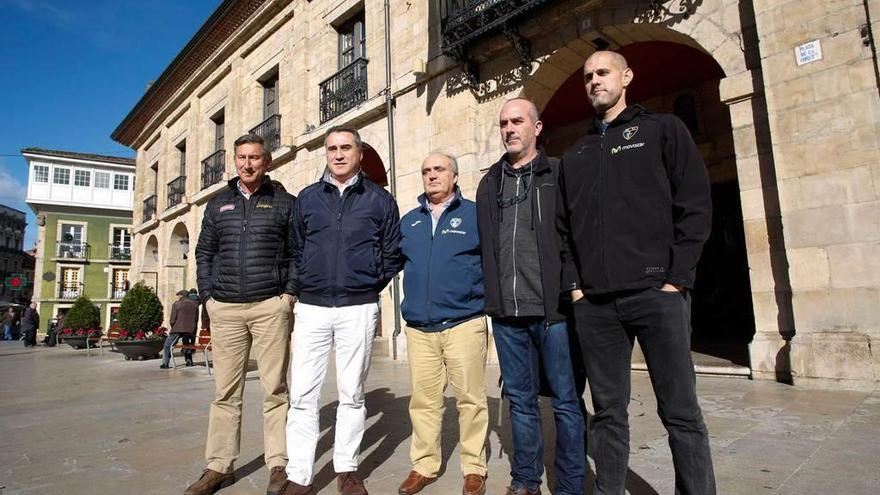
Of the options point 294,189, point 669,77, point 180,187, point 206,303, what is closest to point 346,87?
point 294,189

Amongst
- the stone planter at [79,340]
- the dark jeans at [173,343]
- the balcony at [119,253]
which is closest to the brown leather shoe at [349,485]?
the dark jeans at [173,343]

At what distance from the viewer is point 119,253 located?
37.6 metres

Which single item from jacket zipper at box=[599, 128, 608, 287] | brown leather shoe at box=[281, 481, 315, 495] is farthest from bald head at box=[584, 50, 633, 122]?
brown leather shoe at box=[281, 481, 315, 495]

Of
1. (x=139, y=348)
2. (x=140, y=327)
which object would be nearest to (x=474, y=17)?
(x=139, y=348)

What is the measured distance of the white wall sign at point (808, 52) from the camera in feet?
15.7

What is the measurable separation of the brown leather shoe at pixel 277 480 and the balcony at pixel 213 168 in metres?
15.7

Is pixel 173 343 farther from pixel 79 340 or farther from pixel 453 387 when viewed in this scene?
pixel 453 387

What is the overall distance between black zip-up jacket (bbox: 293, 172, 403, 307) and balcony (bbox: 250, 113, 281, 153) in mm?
11739

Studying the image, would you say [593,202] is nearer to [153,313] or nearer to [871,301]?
[871,301]

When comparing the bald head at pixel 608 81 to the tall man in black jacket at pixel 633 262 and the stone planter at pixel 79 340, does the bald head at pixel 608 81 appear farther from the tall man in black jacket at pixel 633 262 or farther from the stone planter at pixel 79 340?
the stone planter at pixel 79 340

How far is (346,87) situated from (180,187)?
12272 mm

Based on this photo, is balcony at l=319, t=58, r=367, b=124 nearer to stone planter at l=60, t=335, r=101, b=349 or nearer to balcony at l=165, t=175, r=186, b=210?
balcony at l=165, t=175, r=186, b=210

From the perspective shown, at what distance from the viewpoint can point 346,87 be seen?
37.6 feet

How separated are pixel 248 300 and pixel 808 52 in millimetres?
5661
